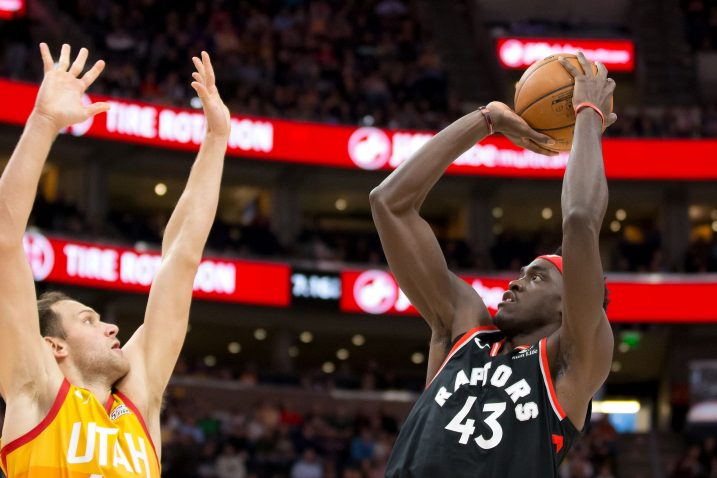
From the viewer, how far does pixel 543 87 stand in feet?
14.8

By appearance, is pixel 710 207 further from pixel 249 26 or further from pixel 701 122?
pixel 249 26

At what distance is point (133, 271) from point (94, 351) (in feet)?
62.5

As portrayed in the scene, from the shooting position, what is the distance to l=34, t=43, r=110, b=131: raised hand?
13.8 feet

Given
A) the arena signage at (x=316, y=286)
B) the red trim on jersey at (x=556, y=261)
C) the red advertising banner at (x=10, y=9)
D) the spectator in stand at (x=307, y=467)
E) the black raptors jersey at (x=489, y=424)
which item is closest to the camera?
the black raptors jersey at (x=489, y=424)

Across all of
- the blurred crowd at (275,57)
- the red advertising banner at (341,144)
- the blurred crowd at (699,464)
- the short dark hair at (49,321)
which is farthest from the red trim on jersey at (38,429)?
the blurred crowd at (275,57)

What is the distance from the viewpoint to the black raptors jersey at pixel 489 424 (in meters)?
3.91

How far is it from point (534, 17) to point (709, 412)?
11943 mm

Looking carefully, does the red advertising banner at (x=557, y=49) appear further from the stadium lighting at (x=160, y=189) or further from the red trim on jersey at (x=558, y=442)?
the red trim on jersey at (x=558, y=442)

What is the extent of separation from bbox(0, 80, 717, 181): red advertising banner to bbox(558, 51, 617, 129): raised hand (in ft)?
60.8

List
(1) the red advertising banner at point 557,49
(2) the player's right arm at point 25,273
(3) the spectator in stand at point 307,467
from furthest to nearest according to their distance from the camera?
(1) the red advertising banner at point 557,49
(3) the spectator in stand at point 307,467
(2) the player's right arm at point 25,273

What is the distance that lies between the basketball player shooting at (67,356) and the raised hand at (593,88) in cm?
164

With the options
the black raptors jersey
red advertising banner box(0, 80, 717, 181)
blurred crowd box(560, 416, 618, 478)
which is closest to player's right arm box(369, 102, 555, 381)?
the black raptors jersey

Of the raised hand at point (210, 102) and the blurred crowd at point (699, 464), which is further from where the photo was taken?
the blurred crowd at point (699, 464)

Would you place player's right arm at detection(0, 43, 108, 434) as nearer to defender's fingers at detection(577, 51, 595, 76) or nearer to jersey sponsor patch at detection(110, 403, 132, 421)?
jersey sponsor patch at detection(110, 403, 132, 421)
